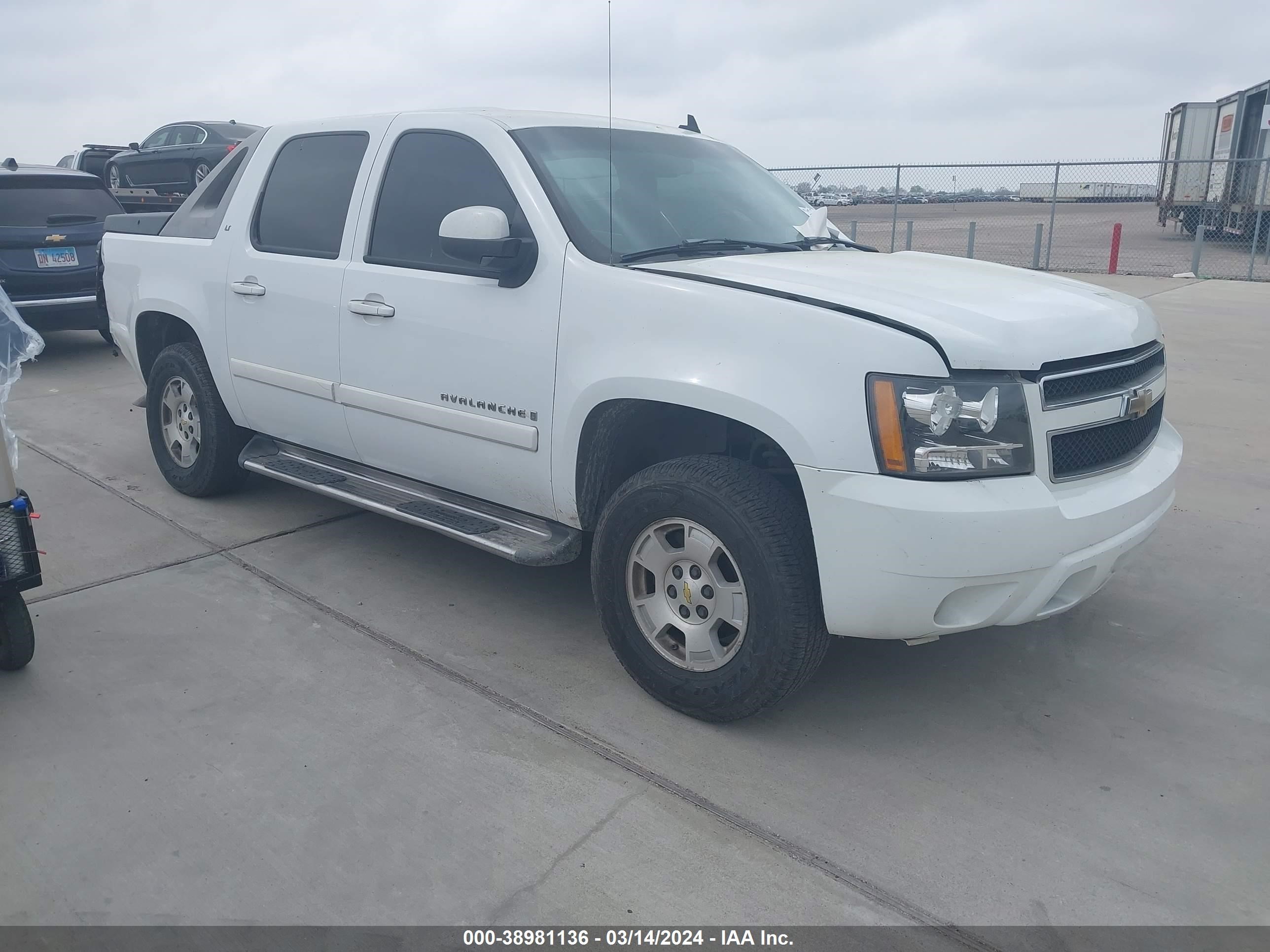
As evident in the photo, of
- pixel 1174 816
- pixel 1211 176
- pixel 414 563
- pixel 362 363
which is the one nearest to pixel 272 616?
pixel 414 563

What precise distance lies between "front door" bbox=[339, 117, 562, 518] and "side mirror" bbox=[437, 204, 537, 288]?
2.5 inches

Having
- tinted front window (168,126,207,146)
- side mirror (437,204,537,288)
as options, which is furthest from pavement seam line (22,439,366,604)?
tinted front window (168,126,207,146)

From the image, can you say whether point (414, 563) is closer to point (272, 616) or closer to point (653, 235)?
point (272, 616)

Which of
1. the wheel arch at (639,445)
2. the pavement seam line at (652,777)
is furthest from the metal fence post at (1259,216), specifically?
the pavement seam line at (652,777)

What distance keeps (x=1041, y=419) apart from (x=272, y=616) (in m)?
2.97

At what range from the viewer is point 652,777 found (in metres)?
3.08

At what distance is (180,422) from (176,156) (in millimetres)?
12131

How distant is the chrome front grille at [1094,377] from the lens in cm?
299

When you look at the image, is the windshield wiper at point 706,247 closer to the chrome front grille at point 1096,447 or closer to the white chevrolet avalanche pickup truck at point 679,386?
the white chevrolet avalanche pickup truck at point 679,386

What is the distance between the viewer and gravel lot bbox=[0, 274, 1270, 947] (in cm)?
260

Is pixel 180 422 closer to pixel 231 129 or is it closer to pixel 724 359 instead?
pixel 724 359

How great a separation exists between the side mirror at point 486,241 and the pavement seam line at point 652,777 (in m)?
1.43

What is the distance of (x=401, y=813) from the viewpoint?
2893 millimetres

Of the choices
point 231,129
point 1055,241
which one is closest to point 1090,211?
point 1055,241
